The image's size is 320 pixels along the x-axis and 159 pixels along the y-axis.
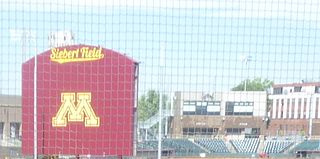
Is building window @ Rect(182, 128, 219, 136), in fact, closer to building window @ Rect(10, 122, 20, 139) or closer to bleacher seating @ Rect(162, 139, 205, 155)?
bleacher seating @ Rect(162, 139, 205, 155)

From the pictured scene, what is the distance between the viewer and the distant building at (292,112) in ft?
64.8

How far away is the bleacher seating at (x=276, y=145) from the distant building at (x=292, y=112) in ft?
1.77

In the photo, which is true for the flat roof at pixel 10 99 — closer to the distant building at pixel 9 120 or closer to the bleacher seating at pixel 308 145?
the distant building at pixel 9 120

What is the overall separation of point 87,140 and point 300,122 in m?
14.4

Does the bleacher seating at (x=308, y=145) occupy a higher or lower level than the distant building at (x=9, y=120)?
lower

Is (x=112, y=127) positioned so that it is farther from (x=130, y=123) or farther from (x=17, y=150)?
(x=17, y=150)

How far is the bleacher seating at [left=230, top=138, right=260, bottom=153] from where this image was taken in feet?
60.3

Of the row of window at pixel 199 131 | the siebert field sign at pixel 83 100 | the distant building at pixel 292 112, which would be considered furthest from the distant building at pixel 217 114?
the siebert field sign at pixel 83 100

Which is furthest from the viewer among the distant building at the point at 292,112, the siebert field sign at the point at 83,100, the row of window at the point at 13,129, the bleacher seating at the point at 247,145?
the distant building at the point at 292,112

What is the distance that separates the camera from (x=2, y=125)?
34.5ft

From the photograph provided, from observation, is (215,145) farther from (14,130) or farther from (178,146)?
(14,130)

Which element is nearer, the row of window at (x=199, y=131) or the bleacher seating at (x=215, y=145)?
the row of window at (x=199, y=131)

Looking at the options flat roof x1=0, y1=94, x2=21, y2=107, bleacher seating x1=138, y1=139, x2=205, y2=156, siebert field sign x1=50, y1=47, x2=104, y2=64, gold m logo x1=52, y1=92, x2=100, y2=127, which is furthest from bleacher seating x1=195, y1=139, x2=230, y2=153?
siebert field sign x1=50, y1=47, x2=104, y2=64

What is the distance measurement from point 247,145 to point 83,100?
11084 mm
